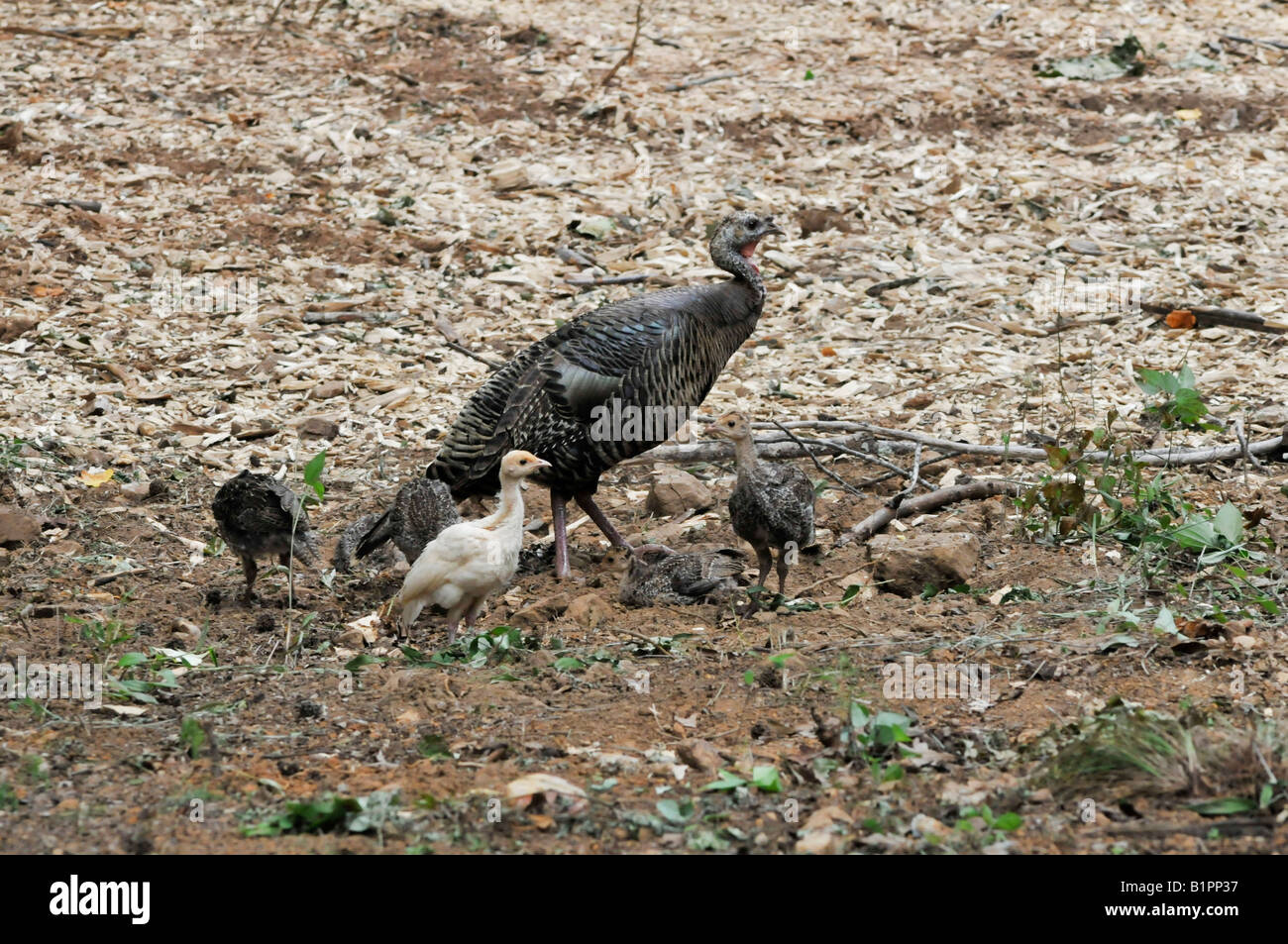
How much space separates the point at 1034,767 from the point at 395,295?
7.40 m

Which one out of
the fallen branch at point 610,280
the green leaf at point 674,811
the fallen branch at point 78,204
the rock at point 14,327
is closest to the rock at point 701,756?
the green leaf at point 674,811

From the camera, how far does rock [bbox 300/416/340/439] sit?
901 cm

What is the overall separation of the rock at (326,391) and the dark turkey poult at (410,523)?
2.58 m

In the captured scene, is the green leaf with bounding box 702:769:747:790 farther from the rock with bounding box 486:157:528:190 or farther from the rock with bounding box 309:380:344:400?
the rock with bounding box 486:157:528:190

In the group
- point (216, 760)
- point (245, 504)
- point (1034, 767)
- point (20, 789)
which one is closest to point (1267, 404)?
point (1034, 767)

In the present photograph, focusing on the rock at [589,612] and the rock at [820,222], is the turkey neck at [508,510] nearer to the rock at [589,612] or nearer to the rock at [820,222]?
the rock at [589,612]

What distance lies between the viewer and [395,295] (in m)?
10.7

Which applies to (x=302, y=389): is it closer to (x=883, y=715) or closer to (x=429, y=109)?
(x=429, y=109)

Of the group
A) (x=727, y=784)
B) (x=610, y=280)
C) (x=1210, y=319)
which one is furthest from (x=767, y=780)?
(x=610, y=280)

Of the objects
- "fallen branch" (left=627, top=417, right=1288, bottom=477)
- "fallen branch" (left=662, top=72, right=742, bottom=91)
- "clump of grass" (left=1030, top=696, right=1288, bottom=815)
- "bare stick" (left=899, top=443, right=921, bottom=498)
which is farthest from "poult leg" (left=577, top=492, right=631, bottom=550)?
"fallen branch" (left=662, top=72, right=742, bottom=91)

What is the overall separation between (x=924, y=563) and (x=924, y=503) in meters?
1.04

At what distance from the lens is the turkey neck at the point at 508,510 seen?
6109 millimetres

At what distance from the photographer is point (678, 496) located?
779 centimetres

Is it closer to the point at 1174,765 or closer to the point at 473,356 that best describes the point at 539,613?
the point at 1174,765
